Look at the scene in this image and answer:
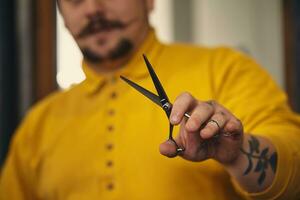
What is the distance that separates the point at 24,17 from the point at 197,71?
653mm

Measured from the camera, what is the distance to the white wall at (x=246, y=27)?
0.58m

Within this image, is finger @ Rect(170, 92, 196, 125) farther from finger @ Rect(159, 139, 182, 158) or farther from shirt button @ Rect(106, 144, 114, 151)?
shirt button @ Rect(106, 144, 114, 151)

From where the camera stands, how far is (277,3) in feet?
2.25

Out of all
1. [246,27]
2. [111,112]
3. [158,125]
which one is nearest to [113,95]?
[111,112]

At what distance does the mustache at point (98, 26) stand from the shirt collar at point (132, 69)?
0.11 ft

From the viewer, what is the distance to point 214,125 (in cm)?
34

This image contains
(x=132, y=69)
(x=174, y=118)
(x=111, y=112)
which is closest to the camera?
(x=174, y=118)

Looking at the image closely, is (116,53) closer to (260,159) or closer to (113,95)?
(113,95)

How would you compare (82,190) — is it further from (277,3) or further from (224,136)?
(277,3)

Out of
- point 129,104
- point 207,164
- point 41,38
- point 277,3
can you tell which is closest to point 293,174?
point 207,164

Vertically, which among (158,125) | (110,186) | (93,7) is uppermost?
(93,7)

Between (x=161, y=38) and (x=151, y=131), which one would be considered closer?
(x=151, y=131)

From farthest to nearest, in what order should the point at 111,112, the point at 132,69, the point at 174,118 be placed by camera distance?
the point at 111,112, the point at 132,69, the point at 174,118

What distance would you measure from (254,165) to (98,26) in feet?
0.70
